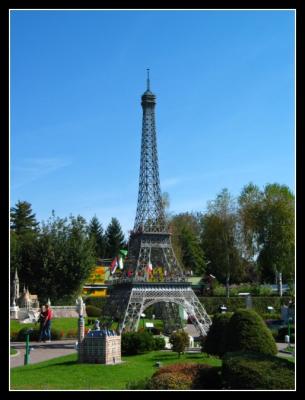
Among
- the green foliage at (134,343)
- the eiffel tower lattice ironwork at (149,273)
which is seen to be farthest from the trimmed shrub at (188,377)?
the eiffel tower lattice ironwork at (149,273)

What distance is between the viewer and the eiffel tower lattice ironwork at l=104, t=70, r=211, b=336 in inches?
1673

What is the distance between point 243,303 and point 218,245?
10448mm

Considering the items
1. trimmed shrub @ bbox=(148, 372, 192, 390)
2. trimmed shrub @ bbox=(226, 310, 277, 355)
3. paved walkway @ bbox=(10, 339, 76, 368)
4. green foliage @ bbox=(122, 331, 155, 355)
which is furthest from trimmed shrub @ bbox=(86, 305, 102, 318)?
trimmed shrub @ bbox=(148, 372, 192, 390)

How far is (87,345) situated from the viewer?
27578 millimetres

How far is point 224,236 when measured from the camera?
69.2 metres

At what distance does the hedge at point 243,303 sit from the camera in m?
60.4

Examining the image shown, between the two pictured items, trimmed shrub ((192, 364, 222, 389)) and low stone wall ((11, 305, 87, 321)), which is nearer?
trimmed shrub ((192, 364, 222, 389))

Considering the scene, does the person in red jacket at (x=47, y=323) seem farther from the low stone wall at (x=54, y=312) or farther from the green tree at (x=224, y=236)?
the green tree at (x=224, y=236)

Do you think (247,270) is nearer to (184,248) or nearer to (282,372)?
(184,248)

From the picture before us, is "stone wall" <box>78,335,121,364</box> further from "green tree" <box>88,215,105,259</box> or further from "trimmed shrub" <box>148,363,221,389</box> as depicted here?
"green tree" <box>88,215,105,259</box>

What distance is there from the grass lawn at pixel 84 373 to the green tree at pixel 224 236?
3938 cm

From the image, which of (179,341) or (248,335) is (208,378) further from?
(179,341)

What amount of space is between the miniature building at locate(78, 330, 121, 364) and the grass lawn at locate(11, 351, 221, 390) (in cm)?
68

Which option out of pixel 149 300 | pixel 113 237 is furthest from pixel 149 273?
pixel 113 237
